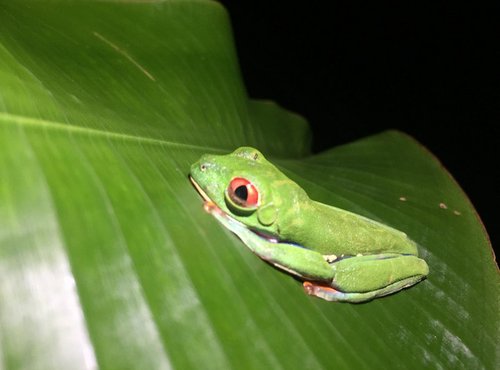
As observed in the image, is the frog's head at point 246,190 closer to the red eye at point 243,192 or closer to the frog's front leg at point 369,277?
the red eye at point 243,192

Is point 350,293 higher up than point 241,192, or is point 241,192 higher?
point 241,192

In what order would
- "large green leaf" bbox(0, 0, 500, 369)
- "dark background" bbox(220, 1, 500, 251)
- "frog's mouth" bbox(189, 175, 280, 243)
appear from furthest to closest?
"dark background" bbox(220, 1, 500, 251) → "frog's mouth" bbox(189, 175, 280, 243) → "large green leaf" bbox(0, 0, 500, 369)

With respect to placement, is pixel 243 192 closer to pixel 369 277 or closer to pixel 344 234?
pixel 344 234

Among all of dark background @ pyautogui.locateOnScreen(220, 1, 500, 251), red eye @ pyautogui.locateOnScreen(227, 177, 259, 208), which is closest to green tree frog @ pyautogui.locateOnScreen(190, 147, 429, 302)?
red eye @ pyautogui.locateOnScreen(227, 177, 259, 208)

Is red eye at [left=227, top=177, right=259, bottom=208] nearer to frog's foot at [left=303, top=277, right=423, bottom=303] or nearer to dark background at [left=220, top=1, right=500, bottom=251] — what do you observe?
frog's foot at [left=303, top=277, right=423, bottom=303]

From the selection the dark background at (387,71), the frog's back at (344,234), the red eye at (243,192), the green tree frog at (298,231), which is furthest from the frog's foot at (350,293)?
the dark background at (387,71)

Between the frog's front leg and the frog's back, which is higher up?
the frog's back

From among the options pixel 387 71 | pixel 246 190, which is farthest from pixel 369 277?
pixel 387 71

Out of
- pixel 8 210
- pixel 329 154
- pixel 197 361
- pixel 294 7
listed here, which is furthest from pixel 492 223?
pixel 8 210
